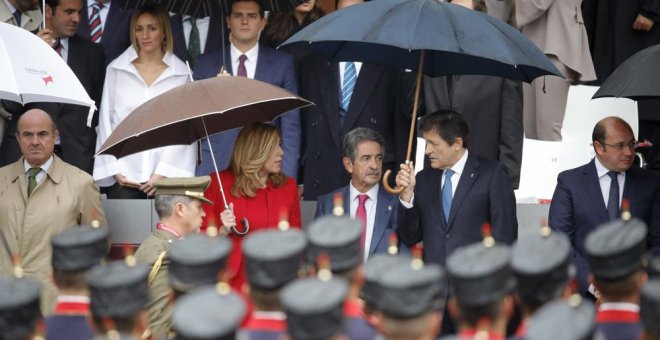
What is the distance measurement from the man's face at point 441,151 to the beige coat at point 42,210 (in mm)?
2423

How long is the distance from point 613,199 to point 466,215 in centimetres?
111

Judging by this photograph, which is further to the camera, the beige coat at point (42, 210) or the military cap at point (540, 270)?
the beige coat at point (42, 210)

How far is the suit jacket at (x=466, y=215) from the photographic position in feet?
32.9

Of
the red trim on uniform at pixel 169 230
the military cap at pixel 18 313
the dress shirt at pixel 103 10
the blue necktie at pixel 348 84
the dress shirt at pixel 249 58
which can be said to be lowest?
the red trim on uniform at pixel 169 230

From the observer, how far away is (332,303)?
5629 mm

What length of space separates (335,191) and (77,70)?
2.43m

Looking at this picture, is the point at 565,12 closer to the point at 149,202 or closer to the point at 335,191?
the point at 335,191

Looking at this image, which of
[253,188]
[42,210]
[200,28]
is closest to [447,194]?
[253,188]

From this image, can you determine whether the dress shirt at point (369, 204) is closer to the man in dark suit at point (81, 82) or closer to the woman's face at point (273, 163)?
the woman's face at point (273, 163)

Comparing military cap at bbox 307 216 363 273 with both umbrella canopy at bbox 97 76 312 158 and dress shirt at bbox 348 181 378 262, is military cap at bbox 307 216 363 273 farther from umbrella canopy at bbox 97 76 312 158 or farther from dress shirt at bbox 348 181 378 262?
dress shirt at bbox 348 181 378 262

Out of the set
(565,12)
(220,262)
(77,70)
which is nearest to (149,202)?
(77,70)

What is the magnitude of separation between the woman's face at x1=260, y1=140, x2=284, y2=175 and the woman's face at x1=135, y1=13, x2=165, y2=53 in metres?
1.71

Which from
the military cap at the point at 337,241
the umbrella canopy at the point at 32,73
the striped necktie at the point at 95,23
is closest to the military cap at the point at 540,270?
the military cap at the point at 337,241

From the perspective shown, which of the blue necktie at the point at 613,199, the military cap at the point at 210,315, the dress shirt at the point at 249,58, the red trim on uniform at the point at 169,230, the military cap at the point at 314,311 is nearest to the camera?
the military cap at the point at 210,315
